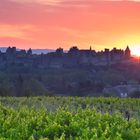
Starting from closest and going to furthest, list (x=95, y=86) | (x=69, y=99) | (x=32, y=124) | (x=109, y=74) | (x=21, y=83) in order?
(x=32, y=124)
(x=69, y=99)
(x=21, y=83)
(x=95, y=86)
(x=109, y=74)

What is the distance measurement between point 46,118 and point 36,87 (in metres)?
81.8

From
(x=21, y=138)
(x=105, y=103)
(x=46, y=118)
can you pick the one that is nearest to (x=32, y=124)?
(x=46, y=118)

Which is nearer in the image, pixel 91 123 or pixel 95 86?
pixel 91 123

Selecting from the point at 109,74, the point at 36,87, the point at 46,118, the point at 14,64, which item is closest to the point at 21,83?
the point at 36,87

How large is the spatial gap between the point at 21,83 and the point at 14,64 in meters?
64.2

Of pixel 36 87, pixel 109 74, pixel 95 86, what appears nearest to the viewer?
pixel 36 87

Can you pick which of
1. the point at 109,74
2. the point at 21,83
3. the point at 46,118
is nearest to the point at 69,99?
the point at 46,118

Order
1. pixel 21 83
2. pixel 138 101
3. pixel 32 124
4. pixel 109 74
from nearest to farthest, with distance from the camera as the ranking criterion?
pixel 32 124
pixel 138 101
pixel 21 83
pixel 109 74

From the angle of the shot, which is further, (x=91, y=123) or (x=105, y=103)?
(x=105, y=103)

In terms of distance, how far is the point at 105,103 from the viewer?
115ft

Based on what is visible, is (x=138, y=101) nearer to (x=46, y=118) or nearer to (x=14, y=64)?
(x=46, y=118)

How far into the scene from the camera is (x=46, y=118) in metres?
16.5

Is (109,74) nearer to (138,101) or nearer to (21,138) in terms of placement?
(138,101)

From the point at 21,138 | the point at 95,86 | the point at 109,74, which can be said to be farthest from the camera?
the point at 109,74
